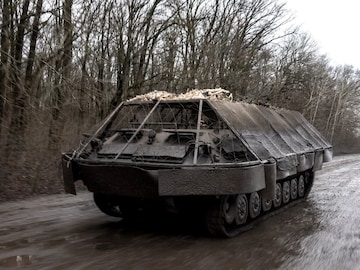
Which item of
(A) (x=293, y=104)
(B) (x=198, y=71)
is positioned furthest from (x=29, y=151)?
(A) (x=293, y=104)

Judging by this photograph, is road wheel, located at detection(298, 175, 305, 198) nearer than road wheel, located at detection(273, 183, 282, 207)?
No

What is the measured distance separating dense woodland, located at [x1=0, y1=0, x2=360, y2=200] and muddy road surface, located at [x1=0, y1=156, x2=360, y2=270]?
283 centimetres

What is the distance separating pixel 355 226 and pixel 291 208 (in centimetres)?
220

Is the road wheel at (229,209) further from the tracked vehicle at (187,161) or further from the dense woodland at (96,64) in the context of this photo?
the dense woodland at (96,64)

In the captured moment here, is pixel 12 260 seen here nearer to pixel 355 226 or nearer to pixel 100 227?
pixel 100 227

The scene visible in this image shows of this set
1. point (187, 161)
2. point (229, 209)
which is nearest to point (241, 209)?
point (229, 209)

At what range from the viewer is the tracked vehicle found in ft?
22.1

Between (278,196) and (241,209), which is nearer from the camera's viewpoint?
(241,209)

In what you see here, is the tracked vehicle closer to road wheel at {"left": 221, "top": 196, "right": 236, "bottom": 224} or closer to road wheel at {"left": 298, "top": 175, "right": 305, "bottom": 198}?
road wheel at {"left": 221, "top": 196, "right": 236, "bottom": 224}

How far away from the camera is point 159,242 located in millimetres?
6918

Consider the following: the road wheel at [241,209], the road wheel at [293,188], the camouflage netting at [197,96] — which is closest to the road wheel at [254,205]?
the road wheel at [241,209]

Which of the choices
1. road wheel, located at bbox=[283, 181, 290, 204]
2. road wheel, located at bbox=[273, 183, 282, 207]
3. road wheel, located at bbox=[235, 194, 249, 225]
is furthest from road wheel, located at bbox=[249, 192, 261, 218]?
road wheel, located at bbox=[283, 181, 290, 204]

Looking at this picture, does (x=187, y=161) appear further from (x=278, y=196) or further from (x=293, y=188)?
(x=293, y=188)

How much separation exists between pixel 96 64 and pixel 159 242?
9722mm
